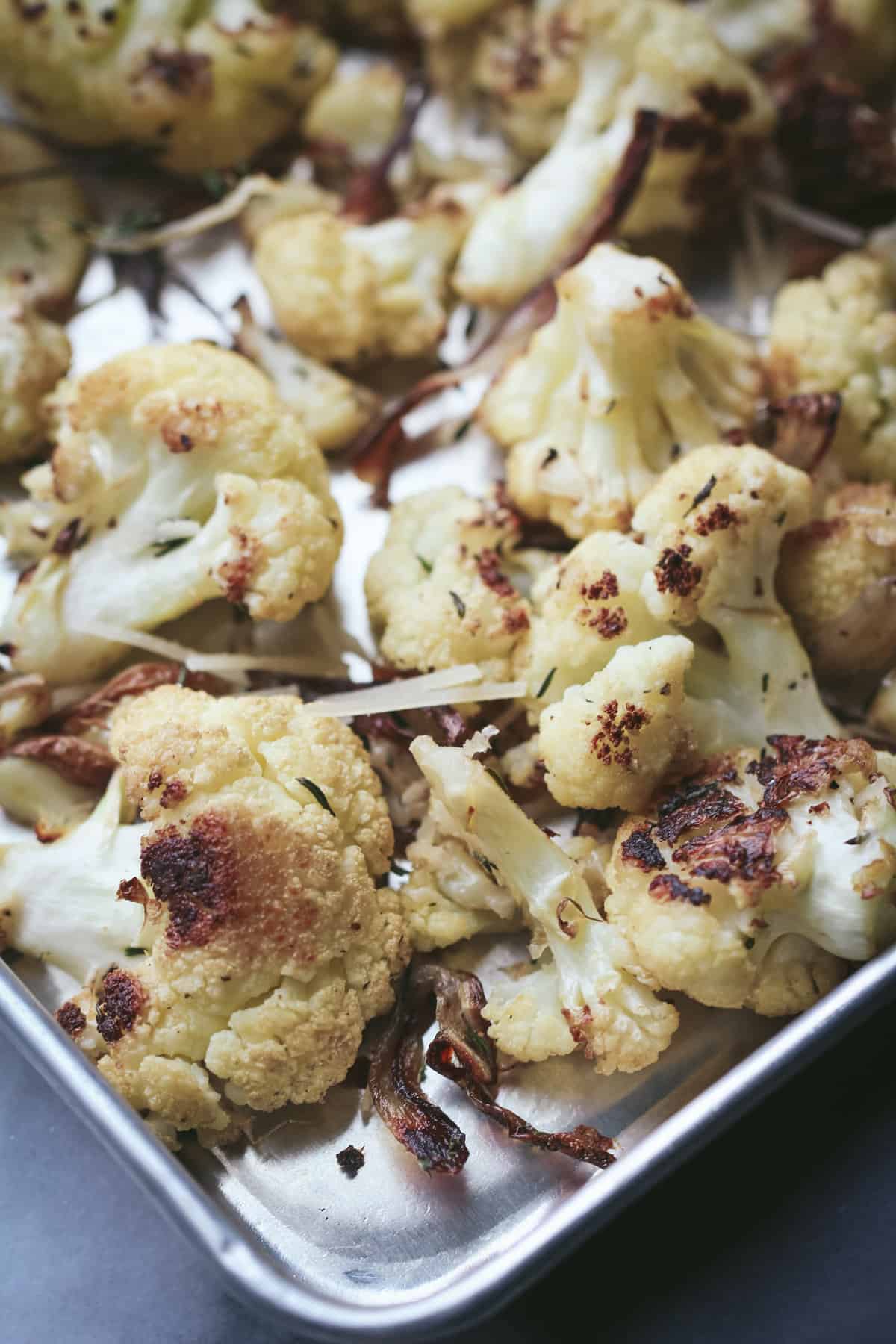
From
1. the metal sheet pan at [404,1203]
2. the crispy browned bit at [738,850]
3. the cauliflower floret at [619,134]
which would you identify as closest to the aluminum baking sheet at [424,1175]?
the metal sheet pan at [404,1203]

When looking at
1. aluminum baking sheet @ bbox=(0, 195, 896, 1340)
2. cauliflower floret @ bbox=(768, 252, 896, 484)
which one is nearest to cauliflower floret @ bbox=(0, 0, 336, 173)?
cauliflower floret @ bbox=(768, 252, 896, 484)

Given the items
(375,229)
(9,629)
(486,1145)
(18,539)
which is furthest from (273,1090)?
(375,229)

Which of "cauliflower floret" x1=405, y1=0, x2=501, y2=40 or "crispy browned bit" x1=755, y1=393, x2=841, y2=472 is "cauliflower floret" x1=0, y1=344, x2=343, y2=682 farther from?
"cauliflower floret" x1=405, y1=0, x2=501, y2=40

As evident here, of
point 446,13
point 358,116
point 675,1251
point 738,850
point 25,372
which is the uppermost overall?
point 446,13

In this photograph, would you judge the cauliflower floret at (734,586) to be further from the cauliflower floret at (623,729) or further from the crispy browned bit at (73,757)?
the crispy browned bit at (73,757)

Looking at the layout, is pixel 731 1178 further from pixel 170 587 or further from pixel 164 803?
pixel 170 587

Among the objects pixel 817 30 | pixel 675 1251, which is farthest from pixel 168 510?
pixel 817 30

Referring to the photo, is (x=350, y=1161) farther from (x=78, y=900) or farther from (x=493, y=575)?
(x=493, y=575)
